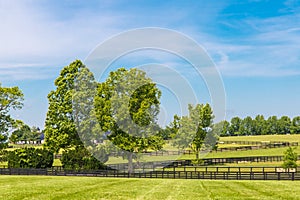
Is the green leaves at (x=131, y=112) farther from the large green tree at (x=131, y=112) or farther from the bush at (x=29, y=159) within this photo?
the bush at (x=29, y=159)

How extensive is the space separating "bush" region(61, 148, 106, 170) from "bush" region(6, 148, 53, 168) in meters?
2.12

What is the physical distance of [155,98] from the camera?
153ft

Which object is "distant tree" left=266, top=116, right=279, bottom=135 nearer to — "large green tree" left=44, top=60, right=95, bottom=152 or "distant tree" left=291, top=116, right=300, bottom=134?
"distant tree" left=291, top=116, right=300, bottom=134

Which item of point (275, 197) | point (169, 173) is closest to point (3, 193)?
point (275, 197)

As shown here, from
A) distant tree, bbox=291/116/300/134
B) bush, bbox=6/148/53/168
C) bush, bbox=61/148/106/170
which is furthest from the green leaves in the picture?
distant tree, bbox=291/116/300/134

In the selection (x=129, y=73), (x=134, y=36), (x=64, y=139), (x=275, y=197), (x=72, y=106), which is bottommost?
(x=275, y=197)

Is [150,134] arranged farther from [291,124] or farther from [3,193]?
[291,124]

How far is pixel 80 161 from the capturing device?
48781 millimetres

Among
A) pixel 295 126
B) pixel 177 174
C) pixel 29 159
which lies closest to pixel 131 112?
pixel 177 174

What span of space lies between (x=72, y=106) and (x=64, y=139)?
→ 3954 millimetres

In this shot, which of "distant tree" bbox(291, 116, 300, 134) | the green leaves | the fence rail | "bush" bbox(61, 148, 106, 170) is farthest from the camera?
"distant tree" bbox(291, 116, 300, 134)

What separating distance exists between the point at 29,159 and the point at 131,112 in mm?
13179

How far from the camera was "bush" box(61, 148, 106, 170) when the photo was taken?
48.2 m

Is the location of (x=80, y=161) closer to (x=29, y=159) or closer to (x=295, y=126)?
(x=29, y=159)
